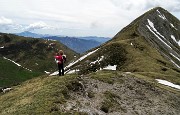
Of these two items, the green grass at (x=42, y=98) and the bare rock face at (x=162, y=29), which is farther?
the bare rock face at (x=162, y=29)

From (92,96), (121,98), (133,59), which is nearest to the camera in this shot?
(92,96)

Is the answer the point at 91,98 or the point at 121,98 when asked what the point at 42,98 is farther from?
the point at 121,98

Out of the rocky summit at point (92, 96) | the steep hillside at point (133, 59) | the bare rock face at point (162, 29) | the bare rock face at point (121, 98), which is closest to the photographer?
the rocky summit at point (92, 96)

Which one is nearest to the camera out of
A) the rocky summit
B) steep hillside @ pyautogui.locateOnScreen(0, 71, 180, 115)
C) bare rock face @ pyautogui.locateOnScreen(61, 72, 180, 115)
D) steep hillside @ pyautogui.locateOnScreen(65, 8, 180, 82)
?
steep hillside @ pyautogui.locateOnScreen(0, 71, 180, 115)

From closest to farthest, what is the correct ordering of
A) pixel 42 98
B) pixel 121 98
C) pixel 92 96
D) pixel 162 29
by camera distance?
pixel 42 98 < pixel 92 96 < pixel 121 98 < pixel 162 29

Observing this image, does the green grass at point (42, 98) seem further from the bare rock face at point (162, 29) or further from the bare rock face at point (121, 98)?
the bare rock face at point (162, 29)

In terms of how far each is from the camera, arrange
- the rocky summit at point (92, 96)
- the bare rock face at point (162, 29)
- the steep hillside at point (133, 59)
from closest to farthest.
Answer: the rocky summit at point (92, 96) → the steep hillside at point (133, 59) → the bare rock face at point (162, 29)

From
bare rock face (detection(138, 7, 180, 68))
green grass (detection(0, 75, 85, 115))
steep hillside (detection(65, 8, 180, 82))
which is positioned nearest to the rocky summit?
A: green grass (detection(0, 75, 85, 115))

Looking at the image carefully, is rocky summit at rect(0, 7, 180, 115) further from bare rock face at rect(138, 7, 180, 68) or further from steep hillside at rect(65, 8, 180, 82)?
bare rock face at rect(138, 7, 180, 68)

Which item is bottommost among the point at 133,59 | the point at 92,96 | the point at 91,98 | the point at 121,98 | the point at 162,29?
the point at 133,59

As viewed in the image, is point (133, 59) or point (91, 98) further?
point (133, 59)

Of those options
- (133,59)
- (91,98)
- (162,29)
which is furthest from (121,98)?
(162,29)

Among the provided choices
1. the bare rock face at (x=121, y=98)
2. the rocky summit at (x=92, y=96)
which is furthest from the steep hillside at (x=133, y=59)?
the bare rock face at (x=121, y=98)

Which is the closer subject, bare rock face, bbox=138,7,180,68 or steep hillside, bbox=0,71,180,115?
steep hillside, bbox=0,71,180,115
